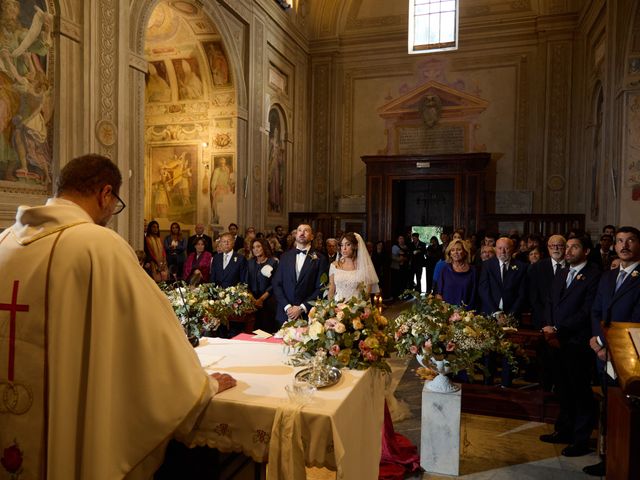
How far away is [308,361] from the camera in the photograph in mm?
2762

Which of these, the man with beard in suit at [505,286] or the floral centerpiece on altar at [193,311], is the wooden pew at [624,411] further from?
the man with beard in suit at [505,286]

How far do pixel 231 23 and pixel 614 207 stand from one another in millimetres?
9874

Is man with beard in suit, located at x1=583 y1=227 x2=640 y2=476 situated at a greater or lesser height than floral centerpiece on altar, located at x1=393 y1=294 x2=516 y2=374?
greater

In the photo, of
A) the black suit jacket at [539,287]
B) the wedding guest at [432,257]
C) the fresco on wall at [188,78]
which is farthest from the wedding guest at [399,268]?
the black suit jacket at [539,287]

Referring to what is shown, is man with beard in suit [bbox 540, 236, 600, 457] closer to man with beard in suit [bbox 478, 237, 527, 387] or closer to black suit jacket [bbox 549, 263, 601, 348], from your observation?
black suit jacket [bbox 549, 263, 601, 348]

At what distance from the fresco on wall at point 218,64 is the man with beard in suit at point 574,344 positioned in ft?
33.5

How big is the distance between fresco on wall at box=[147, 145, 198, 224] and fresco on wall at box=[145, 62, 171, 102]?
1.37 m

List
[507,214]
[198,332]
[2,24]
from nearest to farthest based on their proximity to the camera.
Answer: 1. [198,332]
2. [2,24]
3. [507,214]

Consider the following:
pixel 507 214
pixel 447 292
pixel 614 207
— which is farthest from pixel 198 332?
pixel 507 214

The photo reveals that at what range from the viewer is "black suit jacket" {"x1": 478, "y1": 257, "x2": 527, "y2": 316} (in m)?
5.54

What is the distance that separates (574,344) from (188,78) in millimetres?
11442

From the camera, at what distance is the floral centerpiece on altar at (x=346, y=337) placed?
2707 mm

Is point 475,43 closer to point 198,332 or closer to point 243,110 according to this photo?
point 243,110

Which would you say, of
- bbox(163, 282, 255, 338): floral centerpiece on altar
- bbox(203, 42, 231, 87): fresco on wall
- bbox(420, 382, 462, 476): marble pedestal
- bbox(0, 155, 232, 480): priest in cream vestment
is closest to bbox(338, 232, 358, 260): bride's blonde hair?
bbox(163, 282, 255, 338): floral centerpiece on altar
